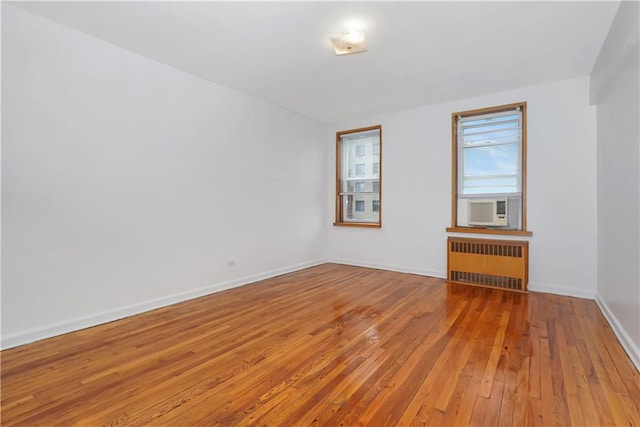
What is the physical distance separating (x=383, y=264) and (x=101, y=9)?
470cm

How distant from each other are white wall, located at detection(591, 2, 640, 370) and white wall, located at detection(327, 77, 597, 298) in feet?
0.84

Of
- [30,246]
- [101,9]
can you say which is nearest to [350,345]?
[30,246]

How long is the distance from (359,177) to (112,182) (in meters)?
3.92

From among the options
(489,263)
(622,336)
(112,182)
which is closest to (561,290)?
(489,263)

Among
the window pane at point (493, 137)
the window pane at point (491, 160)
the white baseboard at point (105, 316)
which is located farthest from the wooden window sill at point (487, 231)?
the white baseboard at point (105, 316)

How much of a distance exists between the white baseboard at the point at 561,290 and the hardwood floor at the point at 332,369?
0.44 m

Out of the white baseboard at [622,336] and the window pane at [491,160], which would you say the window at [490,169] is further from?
the white baseboard at [622,336]

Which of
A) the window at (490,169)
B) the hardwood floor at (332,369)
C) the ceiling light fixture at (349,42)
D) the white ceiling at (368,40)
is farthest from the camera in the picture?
the window at (490,169)

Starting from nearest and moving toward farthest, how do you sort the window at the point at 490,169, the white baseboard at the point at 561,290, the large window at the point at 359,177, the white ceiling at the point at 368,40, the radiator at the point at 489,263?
the white ceiling at the point at 368,40 → the white baseboard at the point at 561,290 → the radiator at the point at 489,263 → the window at the point at 490,169 → the large window at the point at 359,177

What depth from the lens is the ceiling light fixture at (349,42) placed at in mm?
2633

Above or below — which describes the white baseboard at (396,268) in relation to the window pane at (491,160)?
below

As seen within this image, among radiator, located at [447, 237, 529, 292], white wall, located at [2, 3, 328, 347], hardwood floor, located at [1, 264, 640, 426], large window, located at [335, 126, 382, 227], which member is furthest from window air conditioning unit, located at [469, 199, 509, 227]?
white wall, located at [2, 3, 328, 347]

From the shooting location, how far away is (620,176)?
2.63 m

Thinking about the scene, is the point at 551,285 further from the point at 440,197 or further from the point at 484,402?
the point at 484,402
